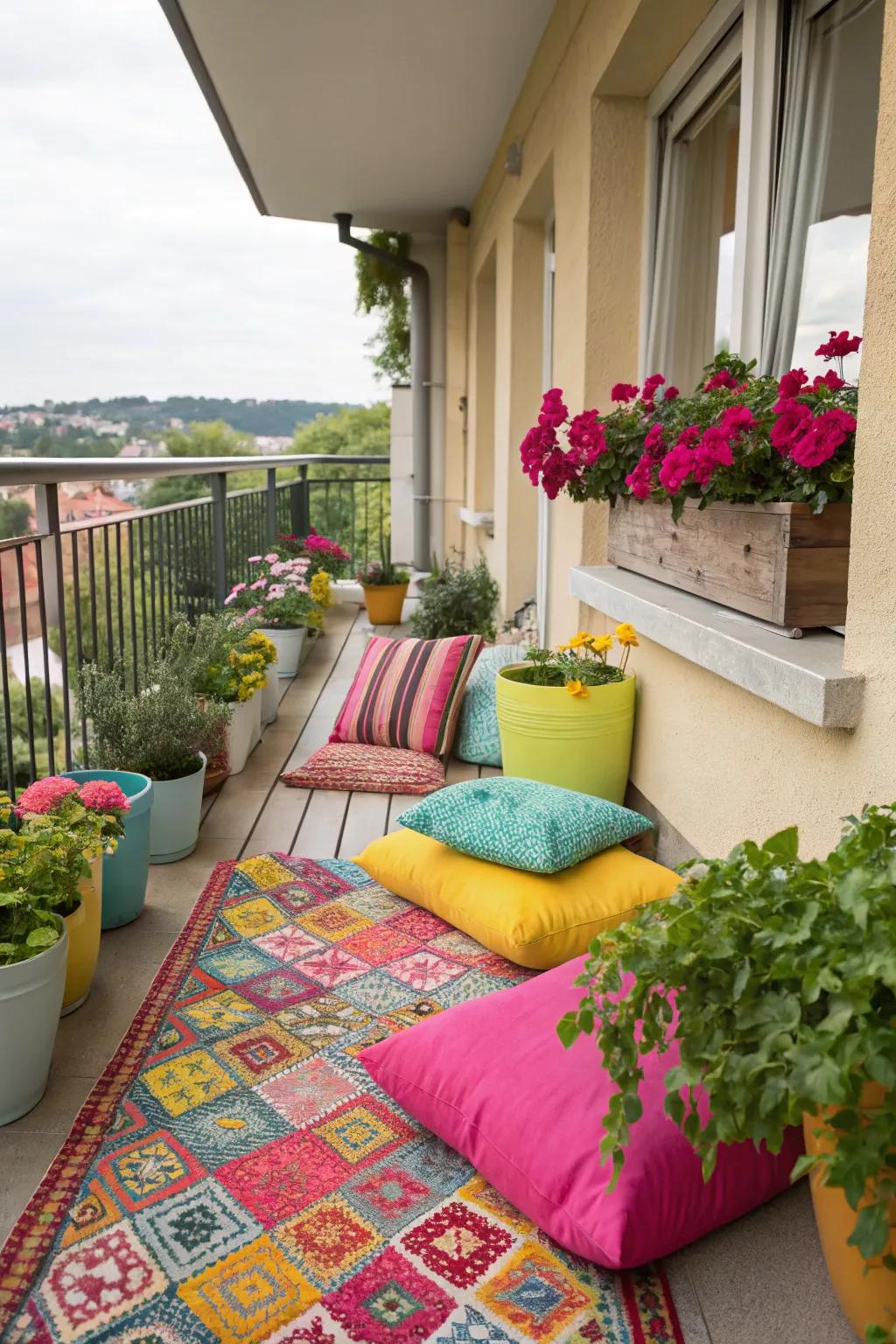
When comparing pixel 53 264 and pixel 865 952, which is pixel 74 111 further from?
pixel 865 952

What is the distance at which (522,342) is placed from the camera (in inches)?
185

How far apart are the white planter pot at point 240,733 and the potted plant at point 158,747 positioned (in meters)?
0.43

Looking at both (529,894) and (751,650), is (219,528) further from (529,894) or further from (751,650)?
(751,650)

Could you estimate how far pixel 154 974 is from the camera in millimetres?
1975

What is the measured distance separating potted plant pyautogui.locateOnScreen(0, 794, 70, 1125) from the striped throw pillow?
1.73 meters

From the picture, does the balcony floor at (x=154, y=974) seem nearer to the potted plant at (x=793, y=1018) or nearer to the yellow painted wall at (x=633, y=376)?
the potted plant at (x=793, y=1018)

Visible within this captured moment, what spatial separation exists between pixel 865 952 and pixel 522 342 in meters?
4.25

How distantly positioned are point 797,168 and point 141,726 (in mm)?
1930

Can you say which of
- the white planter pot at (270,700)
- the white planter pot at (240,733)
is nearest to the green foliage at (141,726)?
the white planter pot at (240,733)

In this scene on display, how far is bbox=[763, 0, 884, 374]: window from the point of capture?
72.2 inches

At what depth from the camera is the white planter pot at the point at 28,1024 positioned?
57.2 inches

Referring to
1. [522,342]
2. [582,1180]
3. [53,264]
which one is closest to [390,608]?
[522,342]

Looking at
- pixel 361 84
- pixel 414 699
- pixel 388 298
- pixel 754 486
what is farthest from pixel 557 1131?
pixel 388 298

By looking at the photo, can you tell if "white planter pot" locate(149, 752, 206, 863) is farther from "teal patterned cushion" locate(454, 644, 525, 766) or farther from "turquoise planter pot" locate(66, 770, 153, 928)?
"teal patterned cushion" locate(454, 644, 525, 766)
